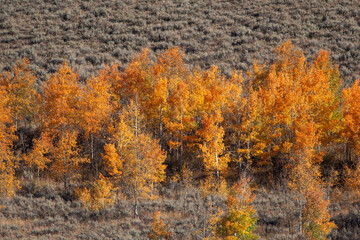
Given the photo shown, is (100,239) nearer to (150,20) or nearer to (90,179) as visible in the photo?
(90,179)

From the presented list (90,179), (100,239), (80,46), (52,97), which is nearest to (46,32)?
(80,46)

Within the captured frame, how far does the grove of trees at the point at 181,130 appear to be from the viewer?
106ft

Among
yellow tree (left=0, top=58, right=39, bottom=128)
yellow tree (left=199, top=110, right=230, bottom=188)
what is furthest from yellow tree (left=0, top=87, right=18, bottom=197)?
yellow tree (left=199, top=110, right=230, bottom=188)

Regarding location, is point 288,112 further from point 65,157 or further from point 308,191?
point 65,157

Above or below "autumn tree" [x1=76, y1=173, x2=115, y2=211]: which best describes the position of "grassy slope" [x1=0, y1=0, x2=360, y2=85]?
above

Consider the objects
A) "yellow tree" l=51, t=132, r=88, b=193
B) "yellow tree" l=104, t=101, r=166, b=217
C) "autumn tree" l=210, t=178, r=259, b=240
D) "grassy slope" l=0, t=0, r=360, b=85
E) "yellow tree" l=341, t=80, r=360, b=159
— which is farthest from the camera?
"grassy slope" l=0, t=0, r=360, b=85

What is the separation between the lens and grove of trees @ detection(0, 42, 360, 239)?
3244 cm

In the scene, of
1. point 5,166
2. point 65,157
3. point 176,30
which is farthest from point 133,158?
point 176,30

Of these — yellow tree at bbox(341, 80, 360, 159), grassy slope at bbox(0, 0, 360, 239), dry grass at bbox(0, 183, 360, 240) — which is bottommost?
dry grass at bbox(0, 183, 360, 240)

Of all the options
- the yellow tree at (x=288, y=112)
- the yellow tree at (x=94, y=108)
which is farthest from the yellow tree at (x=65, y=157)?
the yellow tree at (x=288, y=112)

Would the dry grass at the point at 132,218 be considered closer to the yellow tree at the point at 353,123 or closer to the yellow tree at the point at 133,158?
the yellow tree at the point at 133,158

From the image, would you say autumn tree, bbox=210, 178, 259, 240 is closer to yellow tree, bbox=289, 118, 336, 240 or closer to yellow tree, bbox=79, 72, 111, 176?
yellow tree, bbox=289, 118, 336, 240

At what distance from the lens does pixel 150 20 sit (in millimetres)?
74062

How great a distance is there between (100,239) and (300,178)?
1579 centimetres
